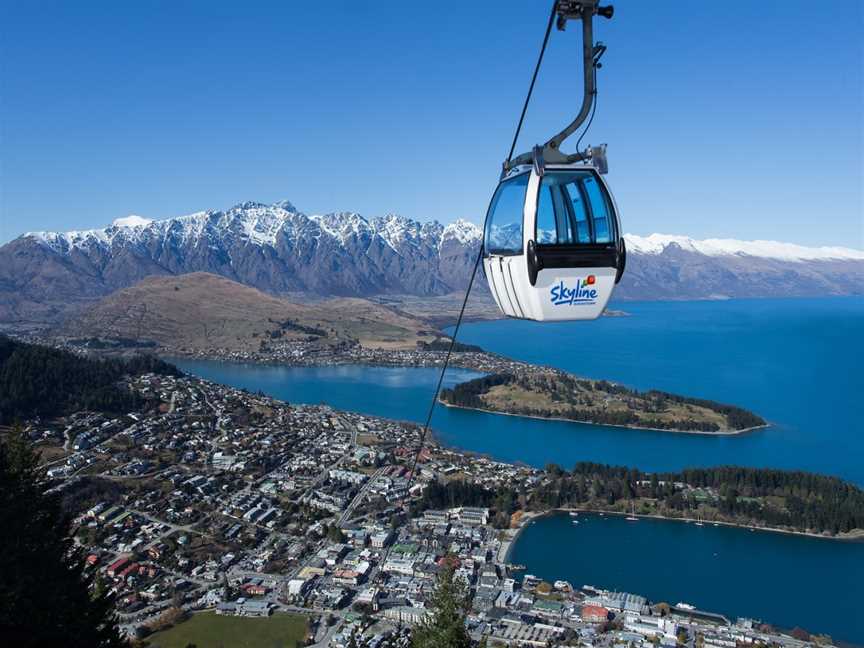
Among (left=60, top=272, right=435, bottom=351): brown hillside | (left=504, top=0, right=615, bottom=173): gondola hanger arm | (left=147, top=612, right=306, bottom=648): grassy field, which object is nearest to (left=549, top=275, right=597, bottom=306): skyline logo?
(left=504, top=0, right=615, bottom=173): gondola hanger arm

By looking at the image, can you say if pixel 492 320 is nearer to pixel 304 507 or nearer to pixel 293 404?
pixel 293 404

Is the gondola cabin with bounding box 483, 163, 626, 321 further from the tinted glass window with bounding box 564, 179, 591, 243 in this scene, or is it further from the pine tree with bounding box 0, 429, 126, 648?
the pine tree with bounding box 0, 429, 126, 648

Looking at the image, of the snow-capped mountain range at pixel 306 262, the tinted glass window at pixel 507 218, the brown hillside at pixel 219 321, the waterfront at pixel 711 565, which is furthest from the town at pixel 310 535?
the snow-capped mountain range at pixel 306 262

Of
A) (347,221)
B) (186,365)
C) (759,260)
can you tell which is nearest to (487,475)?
(186,365)

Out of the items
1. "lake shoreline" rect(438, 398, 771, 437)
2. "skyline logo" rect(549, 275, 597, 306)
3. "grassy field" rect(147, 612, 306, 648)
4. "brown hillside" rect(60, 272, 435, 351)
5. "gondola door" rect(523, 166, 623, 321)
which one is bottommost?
"lake shoreline" rect(438, 398, 771, 437)

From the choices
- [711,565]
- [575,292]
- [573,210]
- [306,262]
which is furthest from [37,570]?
[306,262]

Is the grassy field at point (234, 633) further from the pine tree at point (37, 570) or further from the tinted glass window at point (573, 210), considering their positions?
the tinted glass window at point (573, 210)

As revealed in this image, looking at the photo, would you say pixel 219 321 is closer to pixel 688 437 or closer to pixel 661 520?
pixel 688 437
